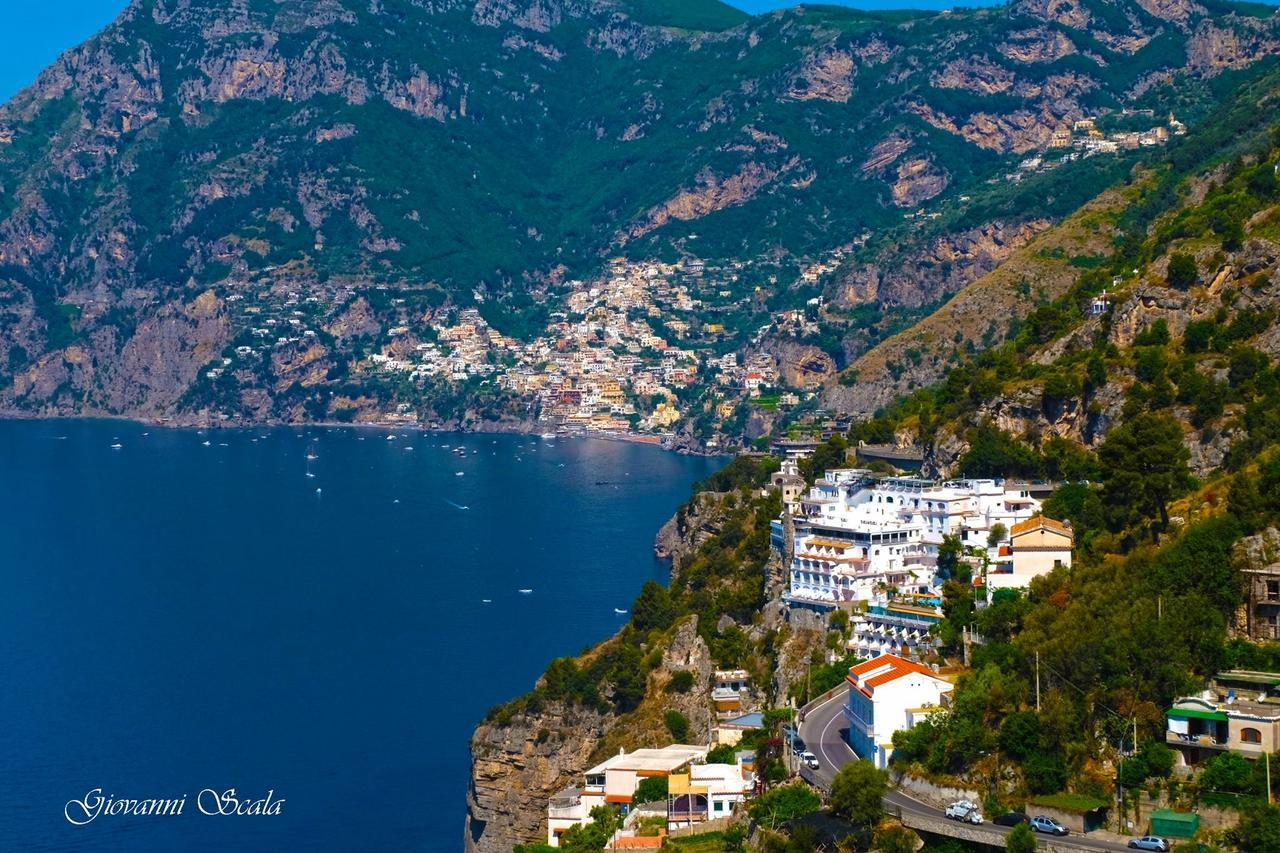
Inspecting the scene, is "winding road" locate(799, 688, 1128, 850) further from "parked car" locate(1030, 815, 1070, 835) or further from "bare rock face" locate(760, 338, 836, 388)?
"bare rock face" locate(760, 338, 836, 388)

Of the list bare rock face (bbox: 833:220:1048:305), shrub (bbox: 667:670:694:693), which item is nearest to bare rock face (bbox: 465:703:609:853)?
shrub (bbox: 667:670:694:693)

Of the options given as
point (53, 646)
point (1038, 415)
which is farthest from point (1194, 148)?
point (53, 646)

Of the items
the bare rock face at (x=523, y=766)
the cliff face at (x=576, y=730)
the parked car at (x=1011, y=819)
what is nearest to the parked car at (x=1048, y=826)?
the parked car at (x=1011, y=819)

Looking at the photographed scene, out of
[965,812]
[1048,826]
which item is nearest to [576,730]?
[965,812]

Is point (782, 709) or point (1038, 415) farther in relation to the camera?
point (1038, 415)

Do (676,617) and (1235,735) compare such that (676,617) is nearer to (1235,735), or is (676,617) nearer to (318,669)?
(318,669)

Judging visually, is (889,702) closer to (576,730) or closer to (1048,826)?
(1048,826)

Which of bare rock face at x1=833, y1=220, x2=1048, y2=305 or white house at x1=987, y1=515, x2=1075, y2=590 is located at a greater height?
bare rock face at x1=833, y1=220, x2=1048, y2=305

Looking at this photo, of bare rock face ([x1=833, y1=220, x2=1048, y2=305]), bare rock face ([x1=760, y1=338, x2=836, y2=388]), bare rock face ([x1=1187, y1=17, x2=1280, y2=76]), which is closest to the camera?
bare rock face ([x1=833, y1=220, x2=1048, y2=305])
